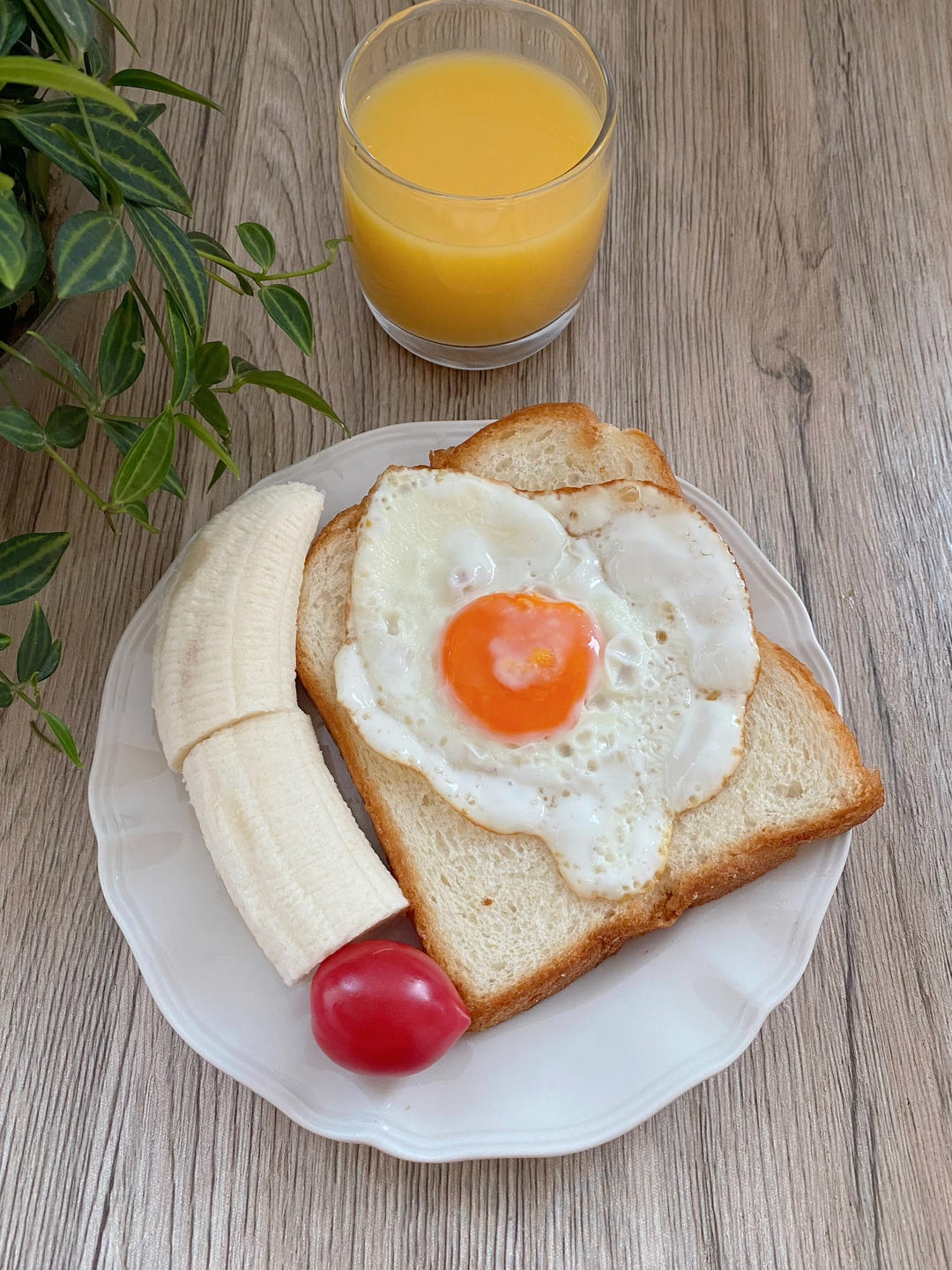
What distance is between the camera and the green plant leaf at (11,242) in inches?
39.3

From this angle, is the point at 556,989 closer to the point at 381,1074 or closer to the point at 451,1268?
the point at 381,1074

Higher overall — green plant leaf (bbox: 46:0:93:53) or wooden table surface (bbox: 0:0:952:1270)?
green plant leaf (bbox: 46:0:93:53)

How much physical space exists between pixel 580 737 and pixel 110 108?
3.46 ft

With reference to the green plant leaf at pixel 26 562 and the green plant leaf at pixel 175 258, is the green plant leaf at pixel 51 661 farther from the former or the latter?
the green plant leaf at pixel 175 258

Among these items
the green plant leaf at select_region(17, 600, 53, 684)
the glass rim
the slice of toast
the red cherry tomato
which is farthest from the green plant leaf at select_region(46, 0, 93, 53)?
the red cherry tomato

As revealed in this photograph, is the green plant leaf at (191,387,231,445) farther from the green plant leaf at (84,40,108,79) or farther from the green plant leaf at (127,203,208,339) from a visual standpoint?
the green plant leaf at (84,40,108,79)

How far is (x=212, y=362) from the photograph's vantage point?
1.42 meters

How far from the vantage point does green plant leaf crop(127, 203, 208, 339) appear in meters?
1.24

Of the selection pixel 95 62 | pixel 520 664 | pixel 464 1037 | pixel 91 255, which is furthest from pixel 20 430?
pixel 464 1037

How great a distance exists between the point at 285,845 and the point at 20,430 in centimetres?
67

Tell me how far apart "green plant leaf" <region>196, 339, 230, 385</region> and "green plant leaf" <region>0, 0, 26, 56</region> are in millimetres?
400

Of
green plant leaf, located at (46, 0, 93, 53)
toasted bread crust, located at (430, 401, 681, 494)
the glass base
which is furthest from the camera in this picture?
the glass base

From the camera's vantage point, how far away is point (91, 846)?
5.60 ft

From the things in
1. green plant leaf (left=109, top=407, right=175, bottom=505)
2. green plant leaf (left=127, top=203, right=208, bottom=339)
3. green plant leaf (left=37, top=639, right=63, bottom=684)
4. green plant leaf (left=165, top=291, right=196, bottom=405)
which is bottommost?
green plant leaf (left=37, top=639, right=63, bottom=684)
